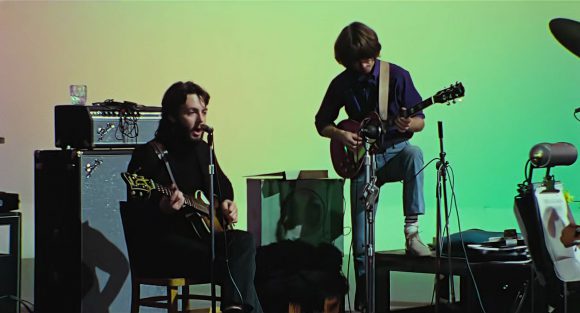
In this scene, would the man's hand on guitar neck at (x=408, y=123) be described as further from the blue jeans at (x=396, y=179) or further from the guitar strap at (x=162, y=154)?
the guitar strap at (x=162, y=154)

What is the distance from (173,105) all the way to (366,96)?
104cm

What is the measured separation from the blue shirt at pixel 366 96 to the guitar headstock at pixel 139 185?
123 cm

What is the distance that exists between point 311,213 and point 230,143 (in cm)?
217

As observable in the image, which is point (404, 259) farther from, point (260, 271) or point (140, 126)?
point (140, 126)

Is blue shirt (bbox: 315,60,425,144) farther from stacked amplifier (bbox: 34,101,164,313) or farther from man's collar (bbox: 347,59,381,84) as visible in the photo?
stacked amplifier (bbox: 34,101,164,313)

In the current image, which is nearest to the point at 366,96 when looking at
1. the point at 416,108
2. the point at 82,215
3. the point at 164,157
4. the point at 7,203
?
the point at 416,108

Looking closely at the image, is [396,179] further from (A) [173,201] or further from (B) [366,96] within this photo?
(A) [173,201]

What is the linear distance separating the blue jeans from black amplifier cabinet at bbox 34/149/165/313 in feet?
4.17

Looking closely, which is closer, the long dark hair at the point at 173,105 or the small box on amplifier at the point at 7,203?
the long dark hair at the point at 173,105

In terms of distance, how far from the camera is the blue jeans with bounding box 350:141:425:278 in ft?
14.2

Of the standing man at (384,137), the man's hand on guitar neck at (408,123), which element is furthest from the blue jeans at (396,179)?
the man's hand on guitar neck at (408,123)

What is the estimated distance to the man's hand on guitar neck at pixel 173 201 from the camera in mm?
3795

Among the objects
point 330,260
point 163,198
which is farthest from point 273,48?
point 163,198

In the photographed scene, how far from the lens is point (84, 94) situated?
4871mm
